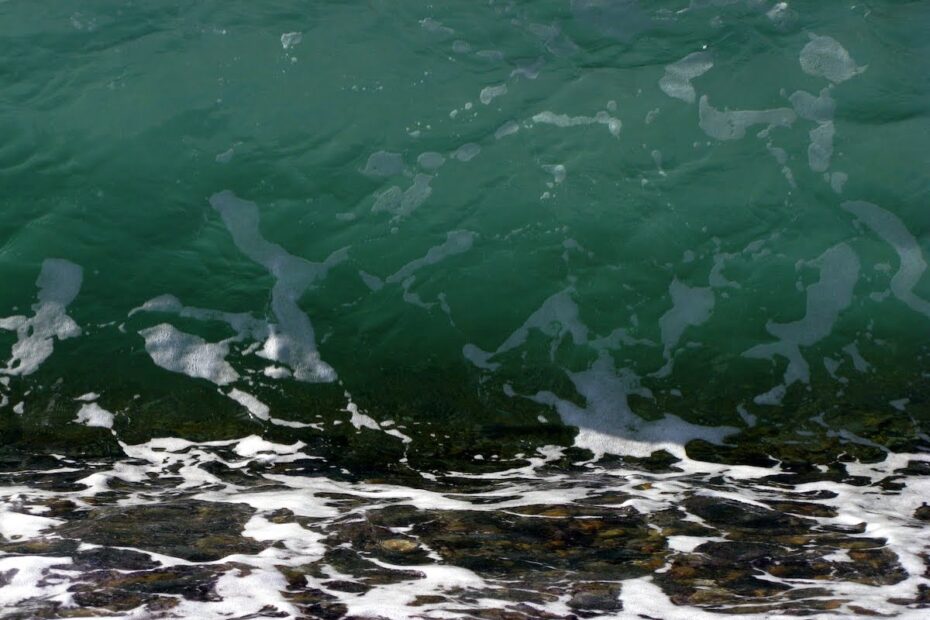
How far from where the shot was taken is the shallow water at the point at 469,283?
5.99 meters

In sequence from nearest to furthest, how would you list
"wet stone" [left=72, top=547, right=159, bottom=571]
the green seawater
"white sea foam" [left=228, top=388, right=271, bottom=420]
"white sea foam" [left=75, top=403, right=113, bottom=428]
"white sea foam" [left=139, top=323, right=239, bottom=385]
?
"wet stone" [left=72, top=547, right=159, bottom=571] → "white sea foam" [left=75, top=403, right=113, bottom=428] → "white sea foam" [left=228, top=388, right=271, bottom=420] → the green seawater → "white sea foam" [left=139, top=323, right=239, bottom=385]

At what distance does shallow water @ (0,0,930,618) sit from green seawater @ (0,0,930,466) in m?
0.03

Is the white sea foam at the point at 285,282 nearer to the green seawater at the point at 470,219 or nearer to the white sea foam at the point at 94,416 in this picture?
the green seawater at the point at 470,219

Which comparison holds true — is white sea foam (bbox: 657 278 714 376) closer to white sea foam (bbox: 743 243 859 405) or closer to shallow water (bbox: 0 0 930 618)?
shallow water (bbox: 0 0 930 618)

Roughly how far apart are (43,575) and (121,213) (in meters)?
4.24

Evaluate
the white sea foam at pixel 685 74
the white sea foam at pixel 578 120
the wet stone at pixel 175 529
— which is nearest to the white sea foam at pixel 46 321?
the wet stone at pixel 175 529

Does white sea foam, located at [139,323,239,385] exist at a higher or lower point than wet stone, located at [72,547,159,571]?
higher

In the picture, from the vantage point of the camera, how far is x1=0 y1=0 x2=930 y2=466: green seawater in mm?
7449

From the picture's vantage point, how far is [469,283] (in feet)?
26.8

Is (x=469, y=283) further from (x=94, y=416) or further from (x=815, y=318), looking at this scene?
(x=94, y=416)

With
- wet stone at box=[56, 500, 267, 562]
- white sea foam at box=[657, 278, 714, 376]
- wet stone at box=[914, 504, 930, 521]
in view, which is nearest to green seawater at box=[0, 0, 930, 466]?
white sea foam at box=[657, 278, 714, 376]

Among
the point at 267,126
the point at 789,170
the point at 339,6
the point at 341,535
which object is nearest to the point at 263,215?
the point at 267,126

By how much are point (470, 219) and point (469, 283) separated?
0.66 m

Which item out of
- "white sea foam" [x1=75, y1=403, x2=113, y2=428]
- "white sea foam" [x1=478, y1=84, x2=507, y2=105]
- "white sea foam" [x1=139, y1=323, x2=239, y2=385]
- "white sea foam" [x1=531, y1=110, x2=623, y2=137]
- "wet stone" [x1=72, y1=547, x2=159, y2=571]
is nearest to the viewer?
"wet stone" [x1=72, y1=547, x2=159, y2=571]
